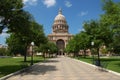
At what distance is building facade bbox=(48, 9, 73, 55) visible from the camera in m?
177

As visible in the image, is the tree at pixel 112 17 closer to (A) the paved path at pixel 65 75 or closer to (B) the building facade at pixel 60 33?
(A) the paved path at pixel 65 75

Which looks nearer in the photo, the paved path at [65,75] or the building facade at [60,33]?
the paved path at [65,75]

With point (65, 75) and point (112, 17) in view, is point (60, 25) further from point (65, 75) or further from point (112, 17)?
point (65, 75)

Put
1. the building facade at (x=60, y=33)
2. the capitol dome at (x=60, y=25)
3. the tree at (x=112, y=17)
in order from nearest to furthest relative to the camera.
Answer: the tree at (x=112, y=17)
the building facade at (x=60, y=33)
the capitol dome at (x=60, y=25)

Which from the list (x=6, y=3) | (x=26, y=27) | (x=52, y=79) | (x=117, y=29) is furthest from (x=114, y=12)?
(x=52, y=79)

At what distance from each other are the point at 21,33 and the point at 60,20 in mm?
156226

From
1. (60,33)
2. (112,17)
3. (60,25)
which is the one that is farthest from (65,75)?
(60,25)

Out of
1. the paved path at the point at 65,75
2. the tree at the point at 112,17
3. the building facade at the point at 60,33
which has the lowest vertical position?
the paved path at the point at 65,75

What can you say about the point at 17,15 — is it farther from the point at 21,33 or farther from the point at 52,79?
the point at 52,79

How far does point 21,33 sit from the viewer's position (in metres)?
26.4

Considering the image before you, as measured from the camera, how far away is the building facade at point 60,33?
177250 millimetres

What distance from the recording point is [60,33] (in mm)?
179875

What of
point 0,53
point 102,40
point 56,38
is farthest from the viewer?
point 56,38

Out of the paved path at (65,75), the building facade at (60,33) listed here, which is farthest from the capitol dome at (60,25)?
the paved path at (65,75)
